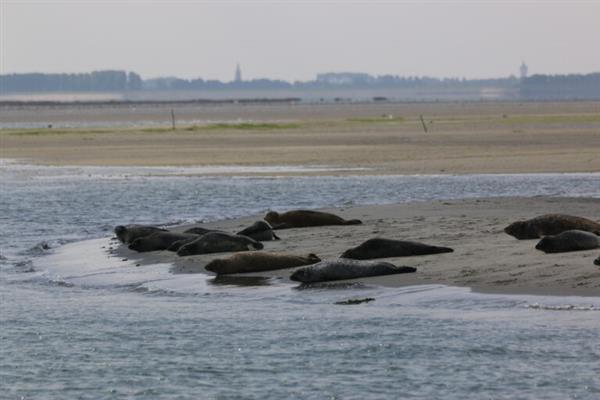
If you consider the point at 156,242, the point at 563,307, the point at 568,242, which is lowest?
the point at 156,242

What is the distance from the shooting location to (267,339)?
12547mm

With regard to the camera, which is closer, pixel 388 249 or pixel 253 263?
pixel 253 263

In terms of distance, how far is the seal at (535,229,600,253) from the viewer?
15992mm

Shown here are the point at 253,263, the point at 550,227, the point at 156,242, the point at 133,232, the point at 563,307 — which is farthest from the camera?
the point at 133,232

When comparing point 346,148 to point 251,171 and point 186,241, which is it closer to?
point 251,171

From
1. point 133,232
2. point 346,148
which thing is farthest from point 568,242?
point 346,148

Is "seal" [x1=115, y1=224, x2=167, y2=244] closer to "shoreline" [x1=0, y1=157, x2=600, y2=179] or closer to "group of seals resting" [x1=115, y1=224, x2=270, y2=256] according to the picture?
"group of seals resting" [x1=115, y1=224, x2=270, y2=256]

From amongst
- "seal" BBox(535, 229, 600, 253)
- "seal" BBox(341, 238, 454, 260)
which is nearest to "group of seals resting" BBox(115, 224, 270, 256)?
"seal" BBox(341, 238, 454, 260)

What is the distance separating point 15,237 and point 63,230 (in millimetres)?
1196

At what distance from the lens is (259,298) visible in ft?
48.9

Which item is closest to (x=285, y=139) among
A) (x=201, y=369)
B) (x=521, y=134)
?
(x=521, y=134)

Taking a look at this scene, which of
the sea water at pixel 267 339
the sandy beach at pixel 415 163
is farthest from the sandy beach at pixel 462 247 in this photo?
the sea water at pixel 267 339

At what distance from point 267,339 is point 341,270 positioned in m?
3.22

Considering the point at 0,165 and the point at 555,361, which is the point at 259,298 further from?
the point at 0,165
